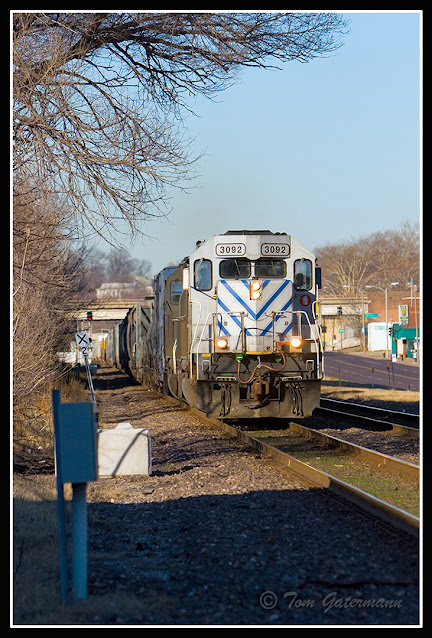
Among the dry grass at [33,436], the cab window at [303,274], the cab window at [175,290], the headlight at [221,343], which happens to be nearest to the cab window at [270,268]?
the cab window at [303,274]

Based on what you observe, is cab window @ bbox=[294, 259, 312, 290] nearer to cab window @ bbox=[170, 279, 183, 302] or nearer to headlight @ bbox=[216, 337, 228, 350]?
headlight @ bbox=[216, 337, 228, 350]

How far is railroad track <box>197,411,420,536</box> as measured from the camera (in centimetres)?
724

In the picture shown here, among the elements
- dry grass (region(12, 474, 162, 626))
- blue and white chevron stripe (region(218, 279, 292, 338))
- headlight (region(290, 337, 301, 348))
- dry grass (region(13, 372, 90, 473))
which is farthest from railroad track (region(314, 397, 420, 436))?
dry grass (region(12, 474, 162, 626))

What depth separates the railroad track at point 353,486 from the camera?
285 inches

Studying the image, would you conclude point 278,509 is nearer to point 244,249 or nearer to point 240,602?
point 240,602

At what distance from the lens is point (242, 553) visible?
257 inches

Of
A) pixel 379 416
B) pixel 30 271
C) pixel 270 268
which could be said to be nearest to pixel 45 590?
pixel 30 271

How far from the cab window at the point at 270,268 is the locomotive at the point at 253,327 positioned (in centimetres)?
2

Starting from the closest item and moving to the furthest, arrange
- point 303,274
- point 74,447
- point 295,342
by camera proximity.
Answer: point 74,447 < point 295,342 < point 303,274

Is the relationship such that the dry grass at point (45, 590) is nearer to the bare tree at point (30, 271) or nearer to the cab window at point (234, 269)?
the bare tree at point (30, 271)

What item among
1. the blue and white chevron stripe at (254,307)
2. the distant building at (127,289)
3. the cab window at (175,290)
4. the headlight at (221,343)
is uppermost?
the distant building at (127,289)

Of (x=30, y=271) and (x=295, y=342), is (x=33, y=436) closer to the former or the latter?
(x=30, y=271)

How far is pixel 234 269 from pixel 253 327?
4.32 ft
